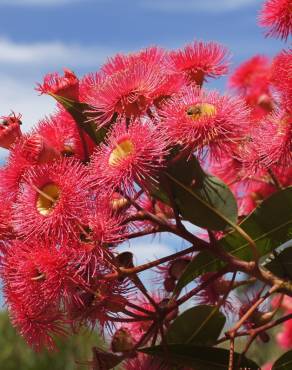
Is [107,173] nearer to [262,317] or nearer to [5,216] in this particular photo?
[5,216]

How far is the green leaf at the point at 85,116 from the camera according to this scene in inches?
59.9

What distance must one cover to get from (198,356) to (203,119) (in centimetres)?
47

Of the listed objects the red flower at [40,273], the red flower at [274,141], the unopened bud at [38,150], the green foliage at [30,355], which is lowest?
the green foliage at [30,355]

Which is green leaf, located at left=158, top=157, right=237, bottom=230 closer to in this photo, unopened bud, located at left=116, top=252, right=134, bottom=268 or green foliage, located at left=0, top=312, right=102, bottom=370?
unopened bud, located at left=116, top=252, right=134, bottom=268

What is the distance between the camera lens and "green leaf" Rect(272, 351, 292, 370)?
169cm

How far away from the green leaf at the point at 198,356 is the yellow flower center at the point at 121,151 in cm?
37

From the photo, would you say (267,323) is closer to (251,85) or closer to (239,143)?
(239,143)

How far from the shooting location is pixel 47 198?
1508 mm

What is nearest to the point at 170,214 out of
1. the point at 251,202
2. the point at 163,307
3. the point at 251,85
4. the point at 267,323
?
the point at 163,307

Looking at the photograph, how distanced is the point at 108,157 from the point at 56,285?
247 millimetres

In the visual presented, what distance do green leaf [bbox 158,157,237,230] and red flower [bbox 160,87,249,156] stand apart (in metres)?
0.05

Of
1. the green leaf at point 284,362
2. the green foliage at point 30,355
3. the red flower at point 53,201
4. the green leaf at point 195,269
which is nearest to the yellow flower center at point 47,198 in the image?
the red flower at point 53,201

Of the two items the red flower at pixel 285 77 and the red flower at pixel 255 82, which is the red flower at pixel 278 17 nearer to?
the red flower at pixel 285 77

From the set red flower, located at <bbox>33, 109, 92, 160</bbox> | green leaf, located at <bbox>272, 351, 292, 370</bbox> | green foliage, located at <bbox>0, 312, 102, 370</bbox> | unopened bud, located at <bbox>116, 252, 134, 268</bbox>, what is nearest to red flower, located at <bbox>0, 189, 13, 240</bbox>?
red flower, located at <bbox>33, 109, 92, 160</bbox>
